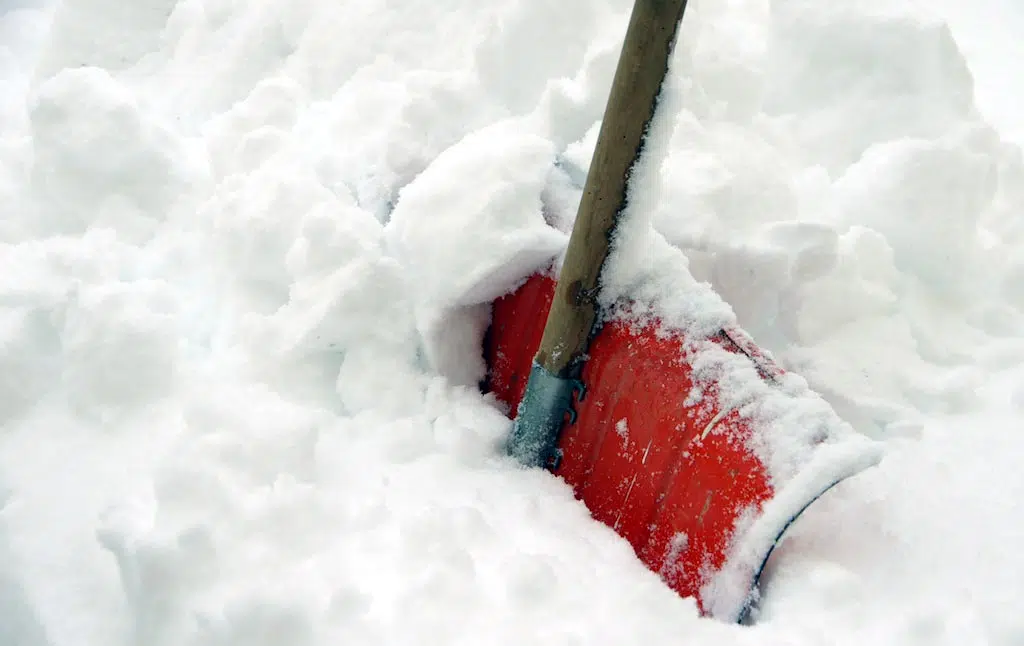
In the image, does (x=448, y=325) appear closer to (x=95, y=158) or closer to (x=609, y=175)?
(x=609, y=175)

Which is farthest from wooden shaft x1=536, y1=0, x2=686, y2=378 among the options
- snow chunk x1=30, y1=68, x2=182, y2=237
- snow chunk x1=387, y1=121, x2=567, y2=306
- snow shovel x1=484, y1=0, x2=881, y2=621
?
snow chunk x1=30, y1=68, x2=182, y2=237

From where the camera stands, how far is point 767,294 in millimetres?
1927

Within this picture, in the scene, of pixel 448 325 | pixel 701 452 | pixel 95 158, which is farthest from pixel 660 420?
pixel 95 158

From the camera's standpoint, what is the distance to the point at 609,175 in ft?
4.59

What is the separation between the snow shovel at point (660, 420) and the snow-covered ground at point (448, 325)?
0.24 ft

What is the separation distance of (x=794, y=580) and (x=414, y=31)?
2817 mm

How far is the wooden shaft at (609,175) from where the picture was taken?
1278 mm

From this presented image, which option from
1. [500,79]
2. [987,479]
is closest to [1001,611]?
Result: [987,479]

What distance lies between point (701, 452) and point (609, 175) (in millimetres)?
550

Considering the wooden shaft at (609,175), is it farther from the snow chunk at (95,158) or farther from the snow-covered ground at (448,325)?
the snow chunk at (95,158)

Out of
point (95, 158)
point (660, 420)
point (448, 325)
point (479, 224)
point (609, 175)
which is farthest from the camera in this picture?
point (95, 158)

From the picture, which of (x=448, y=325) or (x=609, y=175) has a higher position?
(x=609, y=175)

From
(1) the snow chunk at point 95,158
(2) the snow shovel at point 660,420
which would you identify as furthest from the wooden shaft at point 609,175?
(1) the snow chunk at point 95,158

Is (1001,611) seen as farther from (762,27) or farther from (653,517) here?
(762,27)
